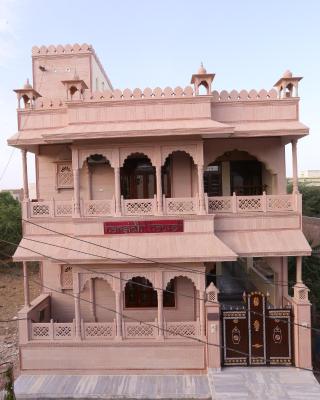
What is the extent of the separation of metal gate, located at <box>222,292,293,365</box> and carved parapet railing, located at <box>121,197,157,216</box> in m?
3.40

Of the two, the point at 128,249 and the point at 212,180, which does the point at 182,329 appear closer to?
the point at 128,249

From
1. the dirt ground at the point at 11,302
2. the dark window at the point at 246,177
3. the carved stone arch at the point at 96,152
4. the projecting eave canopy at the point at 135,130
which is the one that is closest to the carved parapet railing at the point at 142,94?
the projecting eave canopy at the point at 135,130

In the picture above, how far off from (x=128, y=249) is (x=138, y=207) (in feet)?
4.05

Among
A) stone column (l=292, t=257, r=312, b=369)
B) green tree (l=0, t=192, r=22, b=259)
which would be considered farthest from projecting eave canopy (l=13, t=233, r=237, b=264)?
green tree (l=0, t=192, r=22, b=259)

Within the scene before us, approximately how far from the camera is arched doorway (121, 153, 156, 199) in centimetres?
1070

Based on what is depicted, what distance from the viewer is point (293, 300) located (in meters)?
8.78

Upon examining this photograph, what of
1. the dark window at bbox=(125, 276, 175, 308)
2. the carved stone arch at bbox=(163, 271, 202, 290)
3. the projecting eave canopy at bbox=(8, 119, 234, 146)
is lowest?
the dark window at bbox=(125, 276, 175, 308)

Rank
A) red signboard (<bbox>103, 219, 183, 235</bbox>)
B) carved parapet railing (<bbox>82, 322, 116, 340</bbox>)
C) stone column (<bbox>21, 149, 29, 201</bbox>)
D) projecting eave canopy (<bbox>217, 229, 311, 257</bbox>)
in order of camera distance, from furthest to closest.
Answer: stone column (<bbox>21, 149, 29, 201</bbox>) → red signboard (<bbox>103, 219, 183, 235</bbox>) → carved parapet railing (<bbox>82, 322, 116, 340</bbox>) → projecting eave canopy (<bbox>217, 229, 311, 257</bbox>)

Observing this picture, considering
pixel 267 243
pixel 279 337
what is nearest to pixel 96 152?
pixel 267 243

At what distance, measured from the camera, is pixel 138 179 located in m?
10.8

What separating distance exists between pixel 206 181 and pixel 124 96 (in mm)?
3828

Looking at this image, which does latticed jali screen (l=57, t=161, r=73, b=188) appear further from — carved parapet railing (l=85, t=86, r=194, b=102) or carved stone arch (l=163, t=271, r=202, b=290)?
carved stone arch (l=163, t=271, r=202, b=290)

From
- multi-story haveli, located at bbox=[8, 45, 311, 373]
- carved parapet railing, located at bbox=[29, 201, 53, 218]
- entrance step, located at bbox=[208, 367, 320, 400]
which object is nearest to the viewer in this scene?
entrance step, located at bbox=[208, 367, 320, 400]

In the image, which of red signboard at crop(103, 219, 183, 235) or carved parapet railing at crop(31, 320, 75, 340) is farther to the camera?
red signboard at crop(103, 219, 183, 235)
